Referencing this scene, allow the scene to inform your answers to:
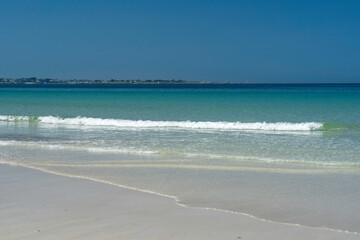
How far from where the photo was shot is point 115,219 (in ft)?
20.6

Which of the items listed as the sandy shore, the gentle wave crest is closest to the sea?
the sandy shore

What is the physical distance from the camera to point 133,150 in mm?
13531

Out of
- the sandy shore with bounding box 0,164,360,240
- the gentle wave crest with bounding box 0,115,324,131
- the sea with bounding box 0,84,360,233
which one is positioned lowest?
the sandy shore with bounding box 0,164,360,240

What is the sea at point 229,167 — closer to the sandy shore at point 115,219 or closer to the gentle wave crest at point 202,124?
the sandy shore at point 115,219

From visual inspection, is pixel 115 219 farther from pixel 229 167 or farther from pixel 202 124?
pixel 202 124

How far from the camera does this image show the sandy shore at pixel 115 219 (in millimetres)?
5625

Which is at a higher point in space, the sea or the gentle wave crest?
the gentle wave crest

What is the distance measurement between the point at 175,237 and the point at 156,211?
1194 mm

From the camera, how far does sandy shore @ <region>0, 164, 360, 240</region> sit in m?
5.62

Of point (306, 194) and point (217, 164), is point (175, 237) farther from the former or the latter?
point (217, 164)

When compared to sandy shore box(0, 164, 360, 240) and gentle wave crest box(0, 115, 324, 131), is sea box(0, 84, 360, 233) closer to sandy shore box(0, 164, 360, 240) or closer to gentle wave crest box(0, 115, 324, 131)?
sandy shore box(0, 164, 360, 240)

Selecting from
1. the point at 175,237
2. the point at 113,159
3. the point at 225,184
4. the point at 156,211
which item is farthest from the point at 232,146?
the point at 175,237

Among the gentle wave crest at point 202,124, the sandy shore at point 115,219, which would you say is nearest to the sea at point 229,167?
the sandy shore at point 115,219

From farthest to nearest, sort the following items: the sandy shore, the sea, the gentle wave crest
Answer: the gentle wave crest → the sea → the sandy shore
